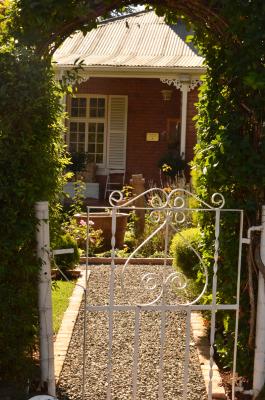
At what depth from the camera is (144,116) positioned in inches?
666

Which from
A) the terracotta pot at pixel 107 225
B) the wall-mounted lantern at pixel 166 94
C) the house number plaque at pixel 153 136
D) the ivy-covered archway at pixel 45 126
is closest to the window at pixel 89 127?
the house number plaque at pixel 153 136

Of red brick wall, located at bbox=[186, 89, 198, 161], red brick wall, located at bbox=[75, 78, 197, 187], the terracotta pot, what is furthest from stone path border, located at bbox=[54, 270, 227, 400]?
red brick wall, located at bbox=[75, 78, 197, 187]

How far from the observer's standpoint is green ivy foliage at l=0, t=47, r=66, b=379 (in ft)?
12.9

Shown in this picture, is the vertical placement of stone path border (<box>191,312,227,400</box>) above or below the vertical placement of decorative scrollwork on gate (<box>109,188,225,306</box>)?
below

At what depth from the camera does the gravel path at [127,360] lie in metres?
4.65

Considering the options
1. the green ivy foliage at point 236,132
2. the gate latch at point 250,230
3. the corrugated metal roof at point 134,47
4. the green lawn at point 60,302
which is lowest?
the green lawn at point 60,302

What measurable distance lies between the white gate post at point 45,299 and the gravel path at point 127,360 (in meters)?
0.40

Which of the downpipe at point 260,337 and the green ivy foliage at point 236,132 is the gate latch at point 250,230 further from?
the green ivy foliage at point 236,132

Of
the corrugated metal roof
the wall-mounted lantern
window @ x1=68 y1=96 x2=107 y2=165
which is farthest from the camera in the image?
window @ x1=68 y1=96 x2=107 y2=165

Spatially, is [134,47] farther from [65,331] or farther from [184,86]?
[65,331]

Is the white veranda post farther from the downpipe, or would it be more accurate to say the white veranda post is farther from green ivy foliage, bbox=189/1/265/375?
the downpipe

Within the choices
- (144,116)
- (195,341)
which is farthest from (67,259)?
(144,116)

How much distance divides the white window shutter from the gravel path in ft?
32.1

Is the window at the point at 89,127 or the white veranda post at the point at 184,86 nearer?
the white veranda post at the point at 184,86
